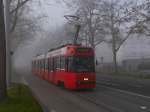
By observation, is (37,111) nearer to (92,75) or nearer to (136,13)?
(92,75)

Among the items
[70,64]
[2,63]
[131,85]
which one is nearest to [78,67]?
[70,64]

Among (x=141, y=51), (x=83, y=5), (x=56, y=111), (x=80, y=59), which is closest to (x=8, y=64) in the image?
(x=80, y=59)

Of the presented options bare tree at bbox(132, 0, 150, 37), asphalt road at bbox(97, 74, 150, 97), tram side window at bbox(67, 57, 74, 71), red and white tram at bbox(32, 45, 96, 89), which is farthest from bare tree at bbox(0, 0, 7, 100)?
bare tree at bbox(132, 0, 150, 37)

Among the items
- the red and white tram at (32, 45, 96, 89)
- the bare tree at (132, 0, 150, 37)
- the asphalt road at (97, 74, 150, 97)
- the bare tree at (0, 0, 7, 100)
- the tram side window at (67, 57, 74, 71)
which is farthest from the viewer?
the bare tree at (132, 0, 150, 37)

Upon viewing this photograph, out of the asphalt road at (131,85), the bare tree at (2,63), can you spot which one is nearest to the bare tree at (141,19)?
the asphalt road at (131,85)

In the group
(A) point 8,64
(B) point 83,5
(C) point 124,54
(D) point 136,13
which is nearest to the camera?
(A) point 8,64

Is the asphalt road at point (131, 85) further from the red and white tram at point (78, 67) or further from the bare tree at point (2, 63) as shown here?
the bare tree at point (2, 63)

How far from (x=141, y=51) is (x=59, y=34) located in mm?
28790

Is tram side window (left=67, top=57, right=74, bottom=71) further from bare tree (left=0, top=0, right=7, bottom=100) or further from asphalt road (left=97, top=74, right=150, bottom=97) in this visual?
bare tree (left=0, top=0, right=7, bottom=100)

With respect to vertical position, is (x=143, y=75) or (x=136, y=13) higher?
(x=136, y=13)

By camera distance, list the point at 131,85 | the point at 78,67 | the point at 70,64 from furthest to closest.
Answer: the point at 131,85, the point at 70,64, the point at 78,67

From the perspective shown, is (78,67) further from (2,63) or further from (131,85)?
(2,63)

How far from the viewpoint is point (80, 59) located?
2394 centimetres

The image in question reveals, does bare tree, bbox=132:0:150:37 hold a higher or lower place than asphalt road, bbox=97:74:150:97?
higher
